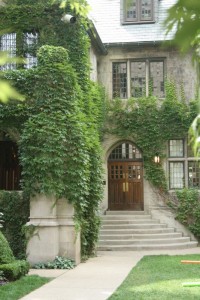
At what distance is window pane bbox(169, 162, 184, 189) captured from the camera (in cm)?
1903

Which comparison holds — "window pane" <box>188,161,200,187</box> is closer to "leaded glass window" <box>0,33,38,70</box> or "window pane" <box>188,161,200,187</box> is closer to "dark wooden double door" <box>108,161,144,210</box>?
"dark wooden double door" <box>108,161,144,210</box>

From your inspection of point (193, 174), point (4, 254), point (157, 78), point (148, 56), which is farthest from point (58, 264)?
point (148, 56)

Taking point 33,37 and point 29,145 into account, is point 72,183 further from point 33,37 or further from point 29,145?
point 33,37

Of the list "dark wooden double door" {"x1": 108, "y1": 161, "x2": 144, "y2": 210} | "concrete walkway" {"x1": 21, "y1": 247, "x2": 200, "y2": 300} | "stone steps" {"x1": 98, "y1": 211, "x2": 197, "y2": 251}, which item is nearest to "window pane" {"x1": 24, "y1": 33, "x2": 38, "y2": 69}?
"concrete walkway" {"x1": 21, "y1": 247, "x2": 200, "y2": 300}

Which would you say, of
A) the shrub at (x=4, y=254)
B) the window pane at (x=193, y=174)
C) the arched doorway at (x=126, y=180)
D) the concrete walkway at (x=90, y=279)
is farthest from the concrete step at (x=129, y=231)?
the shrub at (x=4, y=254)

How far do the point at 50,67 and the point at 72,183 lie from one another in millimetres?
3142

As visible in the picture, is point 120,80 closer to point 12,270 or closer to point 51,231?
point 51,231

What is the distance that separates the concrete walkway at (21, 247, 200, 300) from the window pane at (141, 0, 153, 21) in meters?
10.7

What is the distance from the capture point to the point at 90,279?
378 inches

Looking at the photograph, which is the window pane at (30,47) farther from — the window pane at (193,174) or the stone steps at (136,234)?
the window pane at (193,174)

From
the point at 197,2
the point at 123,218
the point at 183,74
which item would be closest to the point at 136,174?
the point at 123,218

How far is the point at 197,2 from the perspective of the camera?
118 centimetres

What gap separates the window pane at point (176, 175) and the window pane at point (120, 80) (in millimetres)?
3509

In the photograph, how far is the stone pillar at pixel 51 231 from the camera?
11859mm
